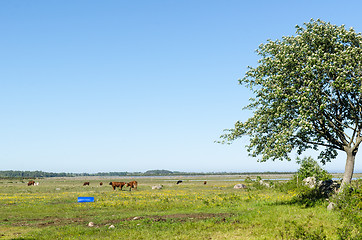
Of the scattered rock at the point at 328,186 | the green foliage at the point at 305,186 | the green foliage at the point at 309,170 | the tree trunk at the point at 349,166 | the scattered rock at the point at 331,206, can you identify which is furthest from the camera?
the green foliage at the point at 309,170

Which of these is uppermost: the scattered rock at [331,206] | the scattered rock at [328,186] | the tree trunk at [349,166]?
the tree trunk at [349,166]

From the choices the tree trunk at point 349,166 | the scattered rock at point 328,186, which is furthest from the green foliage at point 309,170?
the tree trunk at point 349,166

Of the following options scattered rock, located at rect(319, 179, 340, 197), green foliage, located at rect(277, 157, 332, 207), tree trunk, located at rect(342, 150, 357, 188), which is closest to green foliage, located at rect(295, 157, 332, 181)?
green foliage, located at rect(277, 157, 332, 207)

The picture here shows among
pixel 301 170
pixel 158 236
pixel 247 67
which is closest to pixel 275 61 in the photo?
pixel 247 67

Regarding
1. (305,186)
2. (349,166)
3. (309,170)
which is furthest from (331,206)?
→ (309,170)

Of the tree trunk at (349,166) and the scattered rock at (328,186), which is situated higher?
the tree trunk at (349,166)

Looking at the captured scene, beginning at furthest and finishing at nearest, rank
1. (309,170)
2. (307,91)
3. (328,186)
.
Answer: (309,170) < (328,186) < (307,91)

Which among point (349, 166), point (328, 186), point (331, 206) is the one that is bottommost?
point (331, 206)

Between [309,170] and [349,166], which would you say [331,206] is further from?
[309,170]

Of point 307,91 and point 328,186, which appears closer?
point 307,91

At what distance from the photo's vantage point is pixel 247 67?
30516 millimetres

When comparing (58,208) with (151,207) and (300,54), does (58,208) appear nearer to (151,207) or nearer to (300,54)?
(151,207)

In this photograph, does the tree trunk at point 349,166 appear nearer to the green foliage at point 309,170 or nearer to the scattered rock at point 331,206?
the scattered rock at point 331,206

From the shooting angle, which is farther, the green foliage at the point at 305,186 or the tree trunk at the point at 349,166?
the green foliage at the point at 305,186
